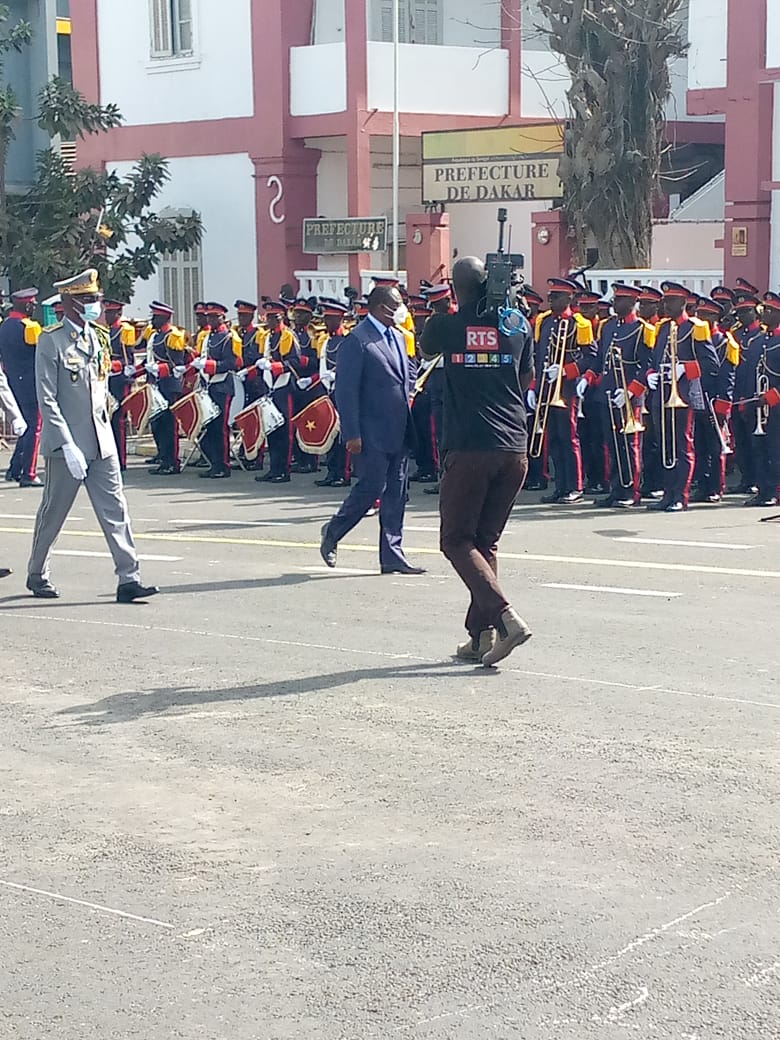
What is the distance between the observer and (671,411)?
15367mm

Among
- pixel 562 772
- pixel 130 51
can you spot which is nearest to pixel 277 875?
pixel 562 772

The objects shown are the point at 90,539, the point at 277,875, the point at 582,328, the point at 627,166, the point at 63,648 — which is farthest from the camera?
the point at 627,166

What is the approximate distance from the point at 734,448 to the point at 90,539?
20.3 ft

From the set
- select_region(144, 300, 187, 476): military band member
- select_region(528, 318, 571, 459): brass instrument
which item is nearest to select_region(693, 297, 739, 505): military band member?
select_region(528, 318, 571, 459): brass instrument

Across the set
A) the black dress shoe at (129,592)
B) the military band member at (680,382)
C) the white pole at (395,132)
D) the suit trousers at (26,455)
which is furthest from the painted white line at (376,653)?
the white pole at (395,132)

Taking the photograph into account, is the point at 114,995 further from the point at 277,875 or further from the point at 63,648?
the point at 63,648

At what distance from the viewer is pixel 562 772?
6.72 metres

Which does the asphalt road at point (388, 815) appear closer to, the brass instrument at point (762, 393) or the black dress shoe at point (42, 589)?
the black dress shoe at point (42, 589)

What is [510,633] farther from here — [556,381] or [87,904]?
[556,381]

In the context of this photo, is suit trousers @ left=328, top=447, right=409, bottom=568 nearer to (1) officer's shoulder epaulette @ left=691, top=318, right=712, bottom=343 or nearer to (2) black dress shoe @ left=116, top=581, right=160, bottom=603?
(2) black dress shoe @ left=116, top=581, right=160, bottom=603

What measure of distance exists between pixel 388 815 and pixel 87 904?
1.22 meters

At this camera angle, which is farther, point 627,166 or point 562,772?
point 627,166

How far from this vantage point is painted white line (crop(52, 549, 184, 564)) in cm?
1252

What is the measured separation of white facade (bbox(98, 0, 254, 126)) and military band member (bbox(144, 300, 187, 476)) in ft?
28.5
